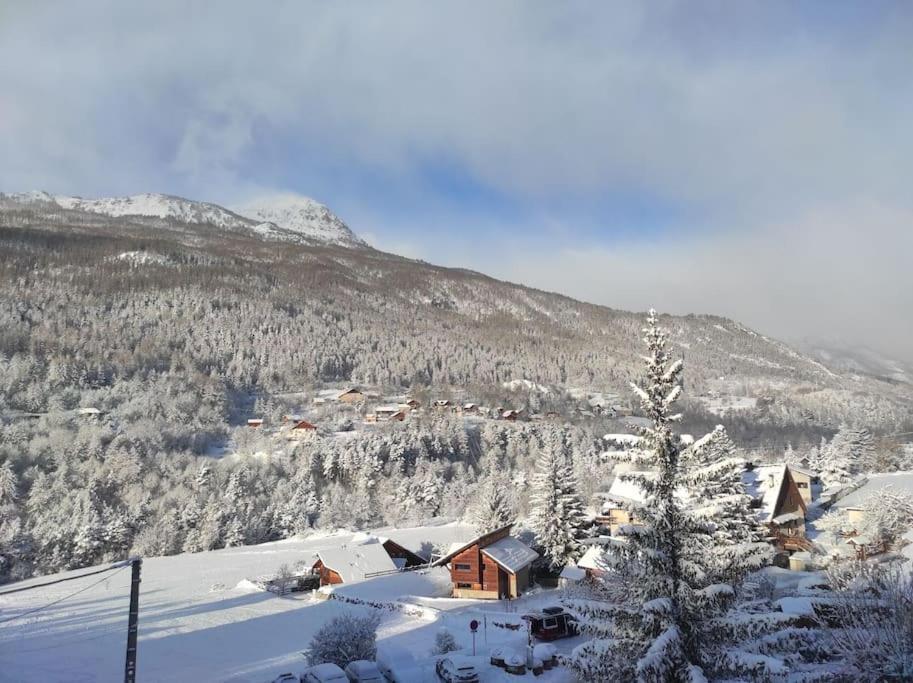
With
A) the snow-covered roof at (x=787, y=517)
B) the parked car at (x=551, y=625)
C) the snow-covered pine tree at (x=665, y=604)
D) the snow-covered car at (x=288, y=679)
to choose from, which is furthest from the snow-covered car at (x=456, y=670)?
the snow-covered roof at (x=787, y=517)

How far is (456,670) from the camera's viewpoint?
18.3 m

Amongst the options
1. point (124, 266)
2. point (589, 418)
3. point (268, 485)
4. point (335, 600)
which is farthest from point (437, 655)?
point (124, 266)

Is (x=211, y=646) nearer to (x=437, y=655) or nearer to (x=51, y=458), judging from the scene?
(x=437, y=655)

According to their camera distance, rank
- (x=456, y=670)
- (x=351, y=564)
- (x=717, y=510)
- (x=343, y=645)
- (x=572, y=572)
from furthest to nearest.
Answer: (x=351, y=564)
(x=572, y=572)
(x=343, y=645)
(x=456, y=670)
(x=717, y=510)

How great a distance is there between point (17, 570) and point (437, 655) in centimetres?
5039

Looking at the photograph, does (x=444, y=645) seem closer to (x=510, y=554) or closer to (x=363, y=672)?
(x=363, y=672)

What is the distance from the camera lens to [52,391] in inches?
3927

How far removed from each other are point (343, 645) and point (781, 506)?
32729mm

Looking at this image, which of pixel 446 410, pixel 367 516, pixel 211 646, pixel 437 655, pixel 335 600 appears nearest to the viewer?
pixel 437 655

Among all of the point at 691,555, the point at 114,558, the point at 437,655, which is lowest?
the point at 114,558

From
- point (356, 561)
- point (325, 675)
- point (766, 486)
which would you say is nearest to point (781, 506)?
point (766, 486)

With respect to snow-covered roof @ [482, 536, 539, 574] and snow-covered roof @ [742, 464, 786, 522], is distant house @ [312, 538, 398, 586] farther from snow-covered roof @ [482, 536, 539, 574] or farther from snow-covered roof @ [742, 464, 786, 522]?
snow-covered roof @ [742, 464, 786, 522]

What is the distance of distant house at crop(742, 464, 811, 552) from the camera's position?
37.7 meters

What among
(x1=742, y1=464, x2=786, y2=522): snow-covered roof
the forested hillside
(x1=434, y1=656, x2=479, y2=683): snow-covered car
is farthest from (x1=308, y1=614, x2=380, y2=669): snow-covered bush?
(x1=742, y1=464, x2=786, y2=522): snow-covered roof
